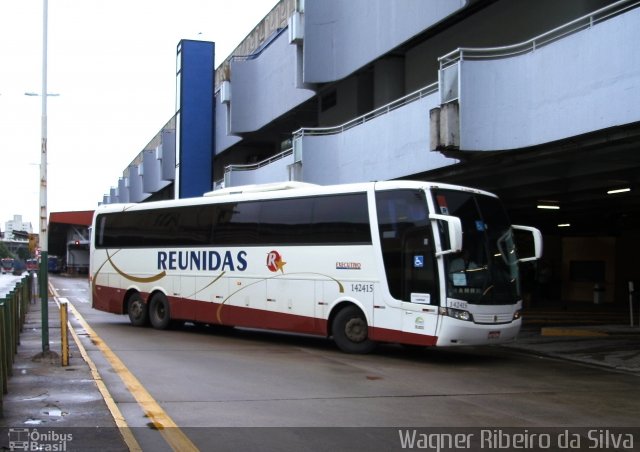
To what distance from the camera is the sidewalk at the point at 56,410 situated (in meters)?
6.19

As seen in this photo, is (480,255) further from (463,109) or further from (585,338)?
(585,338)

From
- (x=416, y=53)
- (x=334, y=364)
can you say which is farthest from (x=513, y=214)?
(x=334, y=364)

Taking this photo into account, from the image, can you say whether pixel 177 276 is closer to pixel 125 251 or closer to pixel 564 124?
pixel 125 251

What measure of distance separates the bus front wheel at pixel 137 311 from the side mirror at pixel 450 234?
31.8 ft

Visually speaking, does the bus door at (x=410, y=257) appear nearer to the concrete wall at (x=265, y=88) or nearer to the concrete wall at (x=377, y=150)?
the concrete wall at (x=377, y=150)

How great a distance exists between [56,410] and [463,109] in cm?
A: 1001

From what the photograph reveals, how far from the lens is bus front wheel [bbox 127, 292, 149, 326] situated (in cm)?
1869

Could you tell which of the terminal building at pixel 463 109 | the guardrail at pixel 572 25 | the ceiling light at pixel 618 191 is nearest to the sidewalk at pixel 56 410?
the terminal building at pixel 463 109

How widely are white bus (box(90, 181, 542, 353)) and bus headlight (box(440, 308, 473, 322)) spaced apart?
2cm

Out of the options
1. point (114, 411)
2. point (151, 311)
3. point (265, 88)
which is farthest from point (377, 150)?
point (265, 88)

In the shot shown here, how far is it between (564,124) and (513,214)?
47.3 feet

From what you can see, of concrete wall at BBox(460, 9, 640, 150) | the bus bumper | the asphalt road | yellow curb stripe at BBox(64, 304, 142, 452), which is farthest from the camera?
the bus bumper

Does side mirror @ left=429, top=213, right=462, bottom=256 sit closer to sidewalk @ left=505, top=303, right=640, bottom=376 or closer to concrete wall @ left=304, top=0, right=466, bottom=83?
sidewalk @ left=505, top=303, right=640, bottom=376

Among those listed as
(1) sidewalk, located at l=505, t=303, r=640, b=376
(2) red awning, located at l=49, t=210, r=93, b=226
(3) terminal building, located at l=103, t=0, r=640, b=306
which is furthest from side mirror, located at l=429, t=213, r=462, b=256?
(2) red awning, located at l=49, t=210, r=93, b=226
